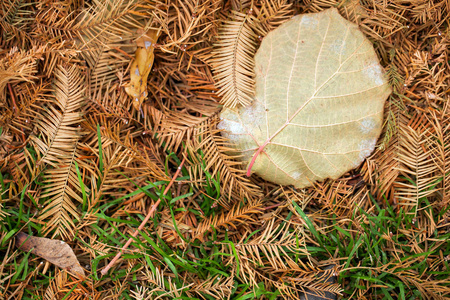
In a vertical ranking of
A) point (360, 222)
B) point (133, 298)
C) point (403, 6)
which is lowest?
point (133, 298)

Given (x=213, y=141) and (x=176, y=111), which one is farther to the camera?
(x=176, y=111)

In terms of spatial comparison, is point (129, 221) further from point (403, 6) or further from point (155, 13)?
point (403, 6)

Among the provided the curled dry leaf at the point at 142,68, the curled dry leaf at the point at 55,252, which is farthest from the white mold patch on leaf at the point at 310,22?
the curled dry leaf at the point at 55,252

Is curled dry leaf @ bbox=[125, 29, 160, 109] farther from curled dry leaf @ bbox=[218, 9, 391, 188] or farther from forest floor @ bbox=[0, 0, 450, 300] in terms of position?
curled dry leaf @ bbox=[218, 9, 391, 188]

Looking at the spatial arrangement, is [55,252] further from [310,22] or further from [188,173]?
[310,22]

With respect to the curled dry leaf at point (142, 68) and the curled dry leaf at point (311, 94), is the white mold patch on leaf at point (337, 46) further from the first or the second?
the curled dry leaf at point (142, 68)

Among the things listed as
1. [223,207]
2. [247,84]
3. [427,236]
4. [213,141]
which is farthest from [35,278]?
[427,236]

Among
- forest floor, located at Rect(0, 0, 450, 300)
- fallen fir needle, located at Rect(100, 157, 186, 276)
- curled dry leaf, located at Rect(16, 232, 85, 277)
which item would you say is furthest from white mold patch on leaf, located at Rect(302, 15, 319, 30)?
curled dry leaf, located at Rect(16, 232, 85, 277)
